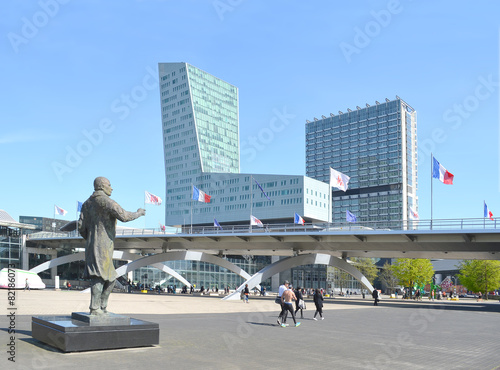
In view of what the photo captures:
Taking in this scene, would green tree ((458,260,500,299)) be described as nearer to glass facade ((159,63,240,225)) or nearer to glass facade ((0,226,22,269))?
glass facade ((0,226,22,269))

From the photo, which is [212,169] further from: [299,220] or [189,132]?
[299,220]

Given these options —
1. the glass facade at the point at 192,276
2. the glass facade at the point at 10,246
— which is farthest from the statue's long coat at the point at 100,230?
the glass facade at the point at 192,276

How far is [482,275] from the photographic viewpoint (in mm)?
78375

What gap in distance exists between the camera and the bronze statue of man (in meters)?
12.0

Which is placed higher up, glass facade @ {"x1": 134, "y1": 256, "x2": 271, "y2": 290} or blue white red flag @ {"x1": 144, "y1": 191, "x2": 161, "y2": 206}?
blue white red flag @ {"x1": 144, "y1": 191, "x2": 161, "y2": 206}

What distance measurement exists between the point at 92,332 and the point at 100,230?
2405 mm

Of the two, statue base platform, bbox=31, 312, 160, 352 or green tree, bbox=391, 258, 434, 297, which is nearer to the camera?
statue base platform, bbox=31, 312, 160, 352

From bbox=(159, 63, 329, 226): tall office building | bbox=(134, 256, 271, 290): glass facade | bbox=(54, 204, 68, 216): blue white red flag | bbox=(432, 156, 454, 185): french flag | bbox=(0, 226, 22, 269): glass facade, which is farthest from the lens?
bbox=(159, 63, 329, 226): tall office building

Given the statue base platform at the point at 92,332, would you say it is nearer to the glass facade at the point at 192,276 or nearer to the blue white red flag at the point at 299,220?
the blue white red flag at the point at 299,220

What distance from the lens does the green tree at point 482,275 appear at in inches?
3058

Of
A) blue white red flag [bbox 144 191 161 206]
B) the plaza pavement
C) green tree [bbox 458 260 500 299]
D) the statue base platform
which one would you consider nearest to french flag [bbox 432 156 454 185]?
the plaza pavement

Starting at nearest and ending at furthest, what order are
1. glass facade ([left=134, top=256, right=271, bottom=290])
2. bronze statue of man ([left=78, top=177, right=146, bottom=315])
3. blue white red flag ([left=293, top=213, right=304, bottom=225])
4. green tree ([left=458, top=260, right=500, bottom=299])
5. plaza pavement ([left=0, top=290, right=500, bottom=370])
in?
plaza pavement ([left=0, top=290, right=500, bottom=370]) → bronze statue of man ([left=78, top=177, right=146, bottom=315]) → blue white red flag ([left=293, top=213, right=304, bottom=225]) → green tree ([left=458, top=260, right=500, bottom=299]) → glass facade ([left=134, top=256, right=271, bottom=290])

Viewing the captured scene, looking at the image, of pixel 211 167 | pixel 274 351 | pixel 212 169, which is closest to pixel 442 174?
pixel 274 351

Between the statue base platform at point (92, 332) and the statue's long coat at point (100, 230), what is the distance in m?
1.06
